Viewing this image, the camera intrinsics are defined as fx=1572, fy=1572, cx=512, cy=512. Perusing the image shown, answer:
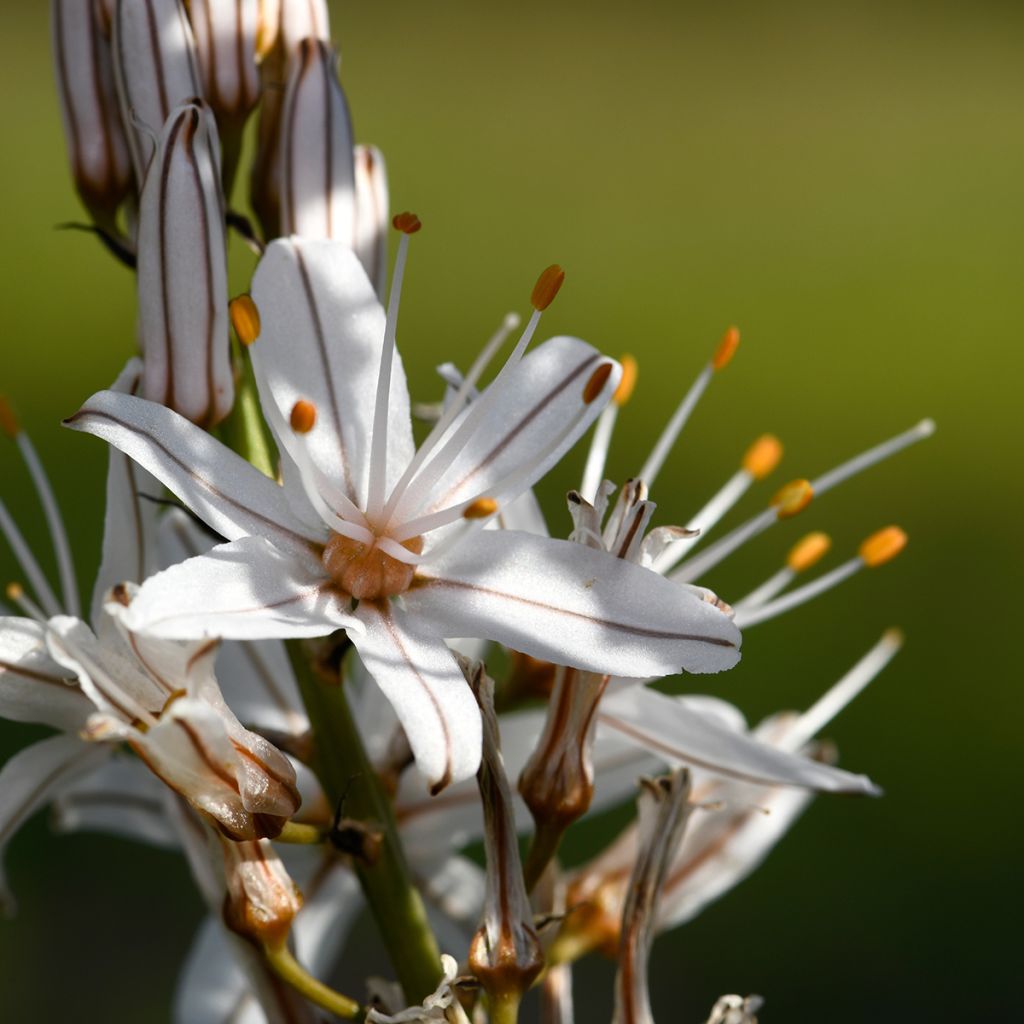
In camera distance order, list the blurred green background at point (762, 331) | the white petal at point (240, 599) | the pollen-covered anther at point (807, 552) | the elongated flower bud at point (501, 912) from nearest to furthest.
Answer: the white petal at point (240, 599)
the elongated flower bud at point (501, 912)
the pollen-covered anther at point (807, 552)
the blurred green background at point (762, 331)

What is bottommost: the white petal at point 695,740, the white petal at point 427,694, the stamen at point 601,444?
the white petal at point 695,740

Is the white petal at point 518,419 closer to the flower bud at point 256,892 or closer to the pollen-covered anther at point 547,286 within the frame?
the pollen-covered anther at point 547,286

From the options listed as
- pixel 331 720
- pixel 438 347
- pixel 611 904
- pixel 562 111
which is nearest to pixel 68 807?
pixel 331 720

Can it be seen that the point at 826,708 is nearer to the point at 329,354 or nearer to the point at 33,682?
the point at 329,354

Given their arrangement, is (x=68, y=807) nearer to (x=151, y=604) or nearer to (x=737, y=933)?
(x=151, y=604)

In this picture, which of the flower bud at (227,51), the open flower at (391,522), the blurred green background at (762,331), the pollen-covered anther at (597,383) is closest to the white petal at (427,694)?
the open flower at (391,522)

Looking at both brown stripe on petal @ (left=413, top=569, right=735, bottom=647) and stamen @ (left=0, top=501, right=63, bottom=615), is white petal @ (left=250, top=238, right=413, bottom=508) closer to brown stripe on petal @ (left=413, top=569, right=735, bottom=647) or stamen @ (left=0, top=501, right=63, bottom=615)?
brown stripe on petal @ (left=413, top=569, right=735, bottom=647)
